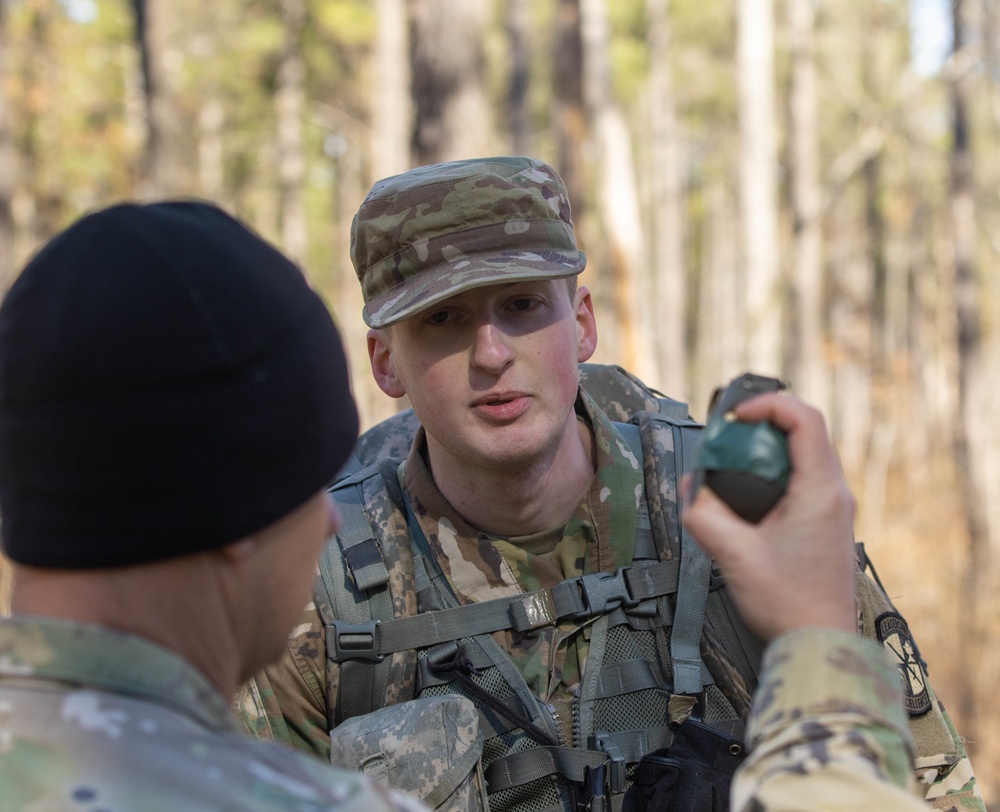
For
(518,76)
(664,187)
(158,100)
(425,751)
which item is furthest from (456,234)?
(664,187)

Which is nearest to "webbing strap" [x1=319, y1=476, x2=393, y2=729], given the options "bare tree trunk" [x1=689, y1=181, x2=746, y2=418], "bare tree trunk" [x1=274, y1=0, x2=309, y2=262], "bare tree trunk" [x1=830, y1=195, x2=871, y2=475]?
"bare tree trunk" [x1=274, y1=0, x2=309, y2=262]

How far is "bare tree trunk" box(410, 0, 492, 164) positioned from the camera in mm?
5926

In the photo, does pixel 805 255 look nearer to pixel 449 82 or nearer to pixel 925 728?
pixel 449 82

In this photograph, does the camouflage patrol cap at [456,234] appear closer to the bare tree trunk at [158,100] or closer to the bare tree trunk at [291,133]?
the bare tree trunk at [158,100]

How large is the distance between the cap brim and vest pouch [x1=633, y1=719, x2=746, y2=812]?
1.07 m

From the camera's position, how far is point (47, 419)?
49.4 inches

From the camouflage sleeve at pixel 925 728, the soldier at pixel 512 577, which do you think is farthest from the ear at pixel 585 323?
the camouflage sleeve at pixel 925 728

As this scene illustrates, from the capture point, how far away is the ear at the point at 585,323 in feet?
9.73

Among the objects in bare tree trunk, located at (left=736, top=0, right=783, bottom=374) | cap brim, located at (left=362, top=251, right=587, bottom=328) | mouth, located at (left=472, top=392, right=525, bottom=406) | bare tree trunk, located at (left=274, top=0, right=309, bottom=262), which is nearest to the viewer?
cap brim, located at (left=362, top=251, right=587, bottom=328)

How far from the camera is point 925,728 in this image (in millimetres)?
2465

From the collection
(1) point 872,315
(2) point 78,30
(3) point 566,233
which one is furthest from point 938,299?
(3) point 566,233

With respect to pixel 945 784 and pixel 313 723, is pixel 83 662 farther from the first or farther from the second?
pixel 945 784

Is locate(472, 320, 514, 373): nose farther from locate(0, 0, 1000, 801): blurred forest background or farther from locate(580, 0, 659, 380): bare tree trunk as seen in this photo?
locate(580, 0, 659, 380): bare tree trunk

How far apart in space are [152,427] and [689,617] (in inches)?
64.2
